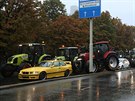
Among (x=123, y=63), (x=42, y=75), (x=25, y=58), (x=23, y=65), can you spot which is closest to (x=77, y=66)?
(x=25, y=58)

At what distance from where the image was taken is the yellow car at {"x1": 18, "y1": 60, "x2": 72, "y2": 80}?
69.2 ft

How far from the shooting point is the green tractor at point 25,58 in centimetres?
2594

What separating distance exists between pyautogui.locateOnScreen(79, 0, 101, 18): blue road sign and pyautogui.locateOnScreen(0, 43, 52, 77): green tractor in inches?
180

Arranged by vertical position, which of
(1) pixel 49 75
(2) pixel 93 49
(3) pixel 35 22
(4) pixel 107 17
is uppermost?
(4) pixel 107 17

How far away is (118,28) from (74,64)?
49563 mm

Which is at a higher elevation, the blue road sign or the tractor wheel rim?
the blue road sign

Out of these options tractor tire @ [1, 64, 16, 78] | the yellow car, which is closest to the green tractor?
tractor tire @ [1, 64, 16, 78]

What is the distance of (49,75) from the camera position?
22062mm

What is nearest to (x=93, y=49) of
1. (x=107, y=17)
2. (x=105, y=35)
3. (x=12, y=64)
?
(x=12, y=64)

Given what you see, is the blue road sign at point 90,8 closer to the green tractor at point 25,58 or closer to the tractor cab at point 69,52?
the green tractor at point 25,58

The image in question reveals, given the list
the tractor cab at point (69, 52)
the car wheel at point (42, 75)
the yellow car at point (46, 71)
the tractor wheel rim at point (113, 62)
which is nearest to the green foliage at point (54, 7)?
the tractor cab at point (69, 52)

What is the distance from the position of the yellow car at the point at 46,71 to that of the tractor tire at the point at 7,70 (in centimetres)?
405

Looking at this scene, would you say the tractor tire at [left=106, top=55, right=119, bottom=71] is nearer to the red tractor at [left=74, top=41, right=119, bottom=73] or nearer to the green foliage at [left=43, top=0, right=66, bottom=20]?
the red tractor at [left=74, top=41, right=119, bottom=73]

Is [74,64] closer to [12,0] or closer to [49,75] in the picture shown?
[49,75]
